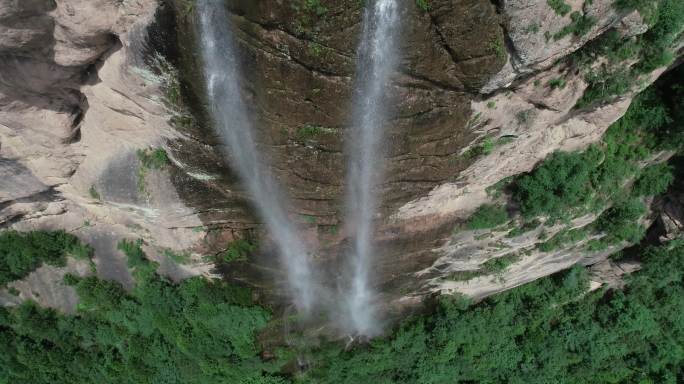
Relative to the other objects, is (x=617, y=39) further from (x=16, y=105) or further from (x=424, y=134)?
(x=16, y=105)

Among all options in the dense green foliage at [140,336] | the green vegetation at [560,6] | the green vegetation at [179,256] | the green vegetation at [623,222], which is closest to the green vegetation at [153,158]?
the green vegetation at [179,256]

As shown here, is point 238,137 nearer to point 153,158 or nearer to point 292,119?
point 292,119

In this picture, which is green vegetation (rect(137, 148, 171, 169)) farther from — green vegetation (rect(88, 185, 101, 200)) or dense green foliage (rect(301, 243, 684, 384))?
dense green foliage (rect(301, 243, 684, 384))

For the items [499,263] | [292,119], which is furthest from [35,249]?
[499,263]

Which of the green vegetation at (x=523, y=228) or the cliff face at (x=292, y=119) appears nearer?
the cliff face at (x=292, y=119)

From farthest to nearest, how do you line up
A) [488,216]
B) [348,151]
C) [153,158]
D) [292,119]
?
[488,216], [153,158], [348,151], [292,119]

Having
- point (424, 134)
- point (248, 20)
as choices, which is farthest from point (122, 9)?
point (424, 134)

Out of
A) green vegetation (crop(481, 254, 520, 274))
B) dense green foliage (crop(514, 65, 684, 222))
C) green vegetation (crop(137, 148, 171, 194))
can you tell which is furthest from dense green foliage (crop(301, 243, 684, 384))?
green vegetation (crop(137, 148, 171, 194))

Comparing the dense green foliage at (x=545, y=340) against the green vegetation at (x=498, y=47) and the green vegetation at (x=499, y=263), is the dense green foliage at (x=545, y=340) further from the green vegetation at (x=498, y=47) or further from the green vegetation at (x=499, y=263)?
the green vegetation at (x=498, y=47)
